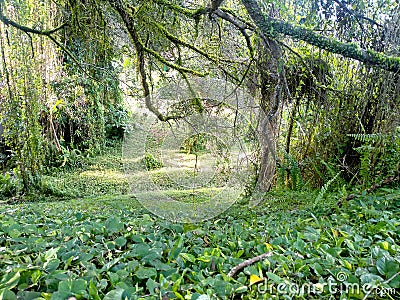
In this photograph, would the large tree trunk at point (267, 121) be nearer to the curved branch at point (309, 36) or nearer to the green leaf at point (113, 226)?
the curved branch at point (309, 36)

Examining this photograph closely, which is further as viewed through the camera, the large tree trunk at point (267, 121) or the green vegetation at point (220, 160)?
the large tree trunk at point (267, 121)

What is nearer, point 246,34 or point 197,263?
point 197,263

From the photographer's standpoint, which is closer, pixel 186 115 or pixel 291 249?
pixel 291 249

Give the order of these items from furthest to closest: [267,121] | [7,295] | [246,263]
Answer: [267,121], [246,263], [7,295]

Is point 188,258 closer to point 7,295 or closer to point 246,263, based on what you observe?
point 246,263

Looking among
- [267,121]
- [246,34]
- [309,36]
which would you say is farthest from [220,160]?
[309,36]

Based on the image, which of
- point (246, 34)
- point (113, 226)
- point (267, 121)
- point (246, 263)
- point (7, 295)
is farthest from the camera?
point (267, 121)

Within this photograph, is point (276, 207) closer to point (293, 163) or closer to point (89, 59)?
point (293, 163)

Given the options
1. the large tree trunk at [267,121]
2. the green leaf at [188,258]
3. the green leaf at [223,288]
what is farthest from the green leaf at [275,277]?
the large tree trunk at [267,121]

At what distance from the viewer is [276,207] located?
233cm

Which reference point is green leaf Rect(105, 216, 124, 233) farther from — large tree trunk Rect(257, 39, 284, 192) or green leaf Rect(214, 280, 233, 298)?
large tree trunk Rect(257, 39, 284, 192)

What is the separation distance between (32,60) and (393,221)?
4255 millimetres

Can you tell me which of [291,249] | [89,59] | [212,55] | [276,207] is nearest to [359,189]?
[276,207]

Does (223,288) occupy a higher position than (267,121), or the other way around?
(267,121)
